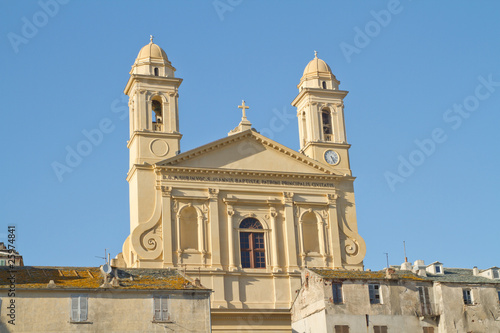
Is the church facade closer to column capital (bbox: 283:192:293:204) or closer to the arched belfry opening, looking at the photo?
column capital (bbox: 283:192:293:204)

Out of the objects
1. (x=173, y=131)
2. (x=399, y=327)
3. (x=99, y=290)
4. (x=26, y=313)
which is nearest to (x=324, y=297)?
(x=399, y=327)

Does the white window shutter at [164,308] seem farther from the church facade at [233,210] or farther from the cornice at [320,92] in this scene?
the cornice at [320,92]

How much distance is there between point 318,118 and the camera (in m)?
62.0

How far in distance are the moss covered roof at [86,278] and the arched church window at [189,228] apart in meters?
10.5

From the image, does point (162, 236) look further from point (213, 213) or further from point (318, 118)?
point (318, 118)

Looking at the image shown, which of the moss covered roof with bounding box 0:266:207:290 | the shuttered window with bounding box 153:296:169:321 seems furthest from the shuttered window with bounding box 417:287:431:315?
the shuttered window with bounding box 153:296:169:321

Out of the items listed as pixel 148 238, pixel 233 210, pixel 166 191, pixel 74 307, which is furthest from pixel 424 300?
pixel 166 191

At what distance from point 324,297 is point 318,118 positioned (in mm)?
20308

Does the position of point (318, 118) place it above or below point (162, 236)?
above

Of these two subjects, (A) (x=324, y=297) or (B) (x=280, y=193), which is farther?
(B) (x=280, y=193)

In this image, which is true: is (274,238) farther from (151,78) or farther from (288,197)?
(151,78)

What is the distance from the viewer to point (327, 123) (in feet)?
206

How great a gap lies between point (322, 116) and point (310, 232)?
28.3 ft

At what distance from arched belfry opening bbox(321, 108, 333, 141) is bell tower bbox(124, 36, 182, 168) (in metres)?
9.67
